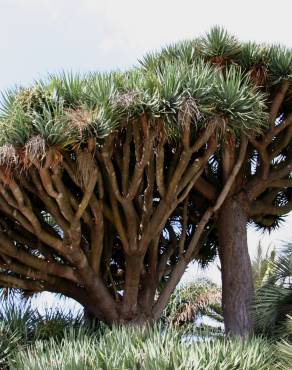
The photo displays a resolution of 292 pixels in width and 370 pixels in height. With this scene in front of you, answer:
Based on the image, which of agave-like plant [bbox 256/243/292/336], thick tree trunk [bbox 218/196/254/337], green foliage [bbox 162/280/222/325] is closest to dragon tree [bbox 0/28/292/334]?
thick tree trunk [bbox 218/196/254/337]

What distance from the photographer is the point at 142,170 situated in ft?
27.1

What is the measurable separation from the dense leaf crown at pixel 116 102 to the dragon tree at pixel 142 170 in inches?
0.6

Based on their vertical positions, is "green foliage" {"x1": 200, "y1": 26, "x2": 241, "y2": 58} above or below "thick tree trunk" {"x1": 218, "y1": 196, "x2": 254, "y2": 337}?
above

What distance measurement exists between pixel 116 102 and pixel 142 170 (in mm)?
896

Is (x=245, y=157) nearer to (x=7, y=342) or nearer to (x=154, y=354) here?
(x=7, y=342)

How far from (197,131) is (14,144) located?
2343 millimetres

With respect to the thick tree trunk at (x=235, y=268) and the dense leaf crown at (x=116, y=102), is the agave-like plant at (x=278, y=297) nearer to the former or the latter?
the thick tree trunk at (x=235, y=268)

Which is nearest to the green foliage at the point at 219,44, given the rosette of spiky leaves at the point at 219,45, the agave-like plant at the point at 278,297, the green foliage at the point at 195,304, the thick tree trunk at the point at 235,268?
the rosette of spiky leaves at the point at 219,45

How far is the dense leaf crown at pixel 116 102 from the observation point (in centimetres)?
768

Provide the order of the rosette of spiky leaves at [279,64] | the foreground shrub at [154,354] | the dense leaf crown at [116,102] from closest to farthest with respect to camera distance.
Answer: the foreground shrub at [154,354]
the dense leaf crown at [116,102]
the rosette of spiky leaves at [279,64]

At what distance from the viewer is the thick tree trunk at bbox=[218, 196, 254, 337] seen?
9141 millimetres

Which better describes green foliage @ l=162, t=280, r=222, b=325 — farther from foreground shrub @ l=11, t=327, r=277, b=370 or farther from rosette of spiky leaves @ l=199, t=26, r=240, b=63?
foreground shrub @ l=11, t=327, r=277, b=370

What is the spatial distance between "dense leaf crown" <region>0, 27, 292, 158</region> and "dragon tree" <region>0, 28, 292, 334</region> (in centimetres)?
2

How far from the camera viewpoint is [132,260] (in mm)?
8930
